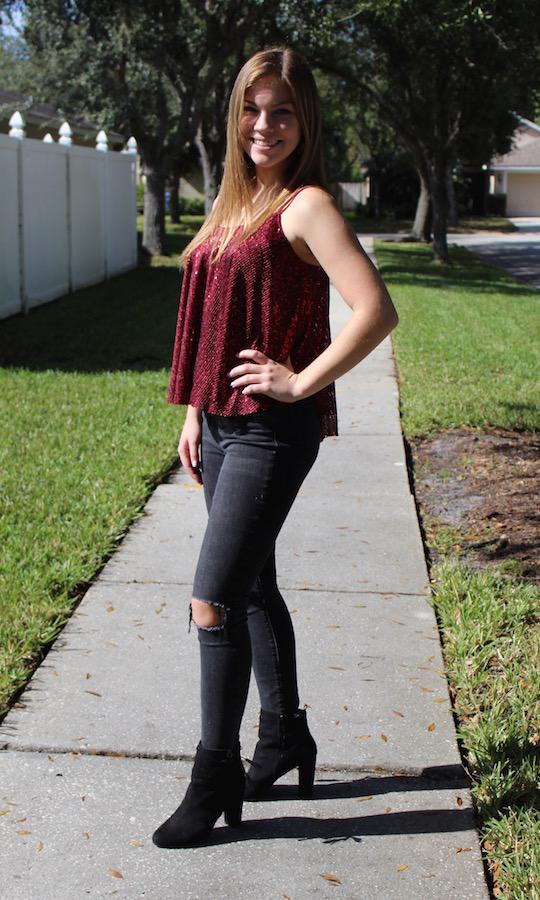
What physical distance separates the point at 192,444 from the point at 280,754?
0.87 m

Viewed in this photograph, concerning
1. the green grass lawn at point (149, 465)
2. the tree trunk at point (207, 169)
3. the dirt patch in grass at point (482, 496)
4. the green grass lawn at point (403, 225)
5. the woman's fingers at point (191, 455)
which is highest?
the tree trunk at point (207, 169)

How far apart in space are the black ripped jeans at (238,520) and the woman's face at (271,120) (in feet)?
1.96

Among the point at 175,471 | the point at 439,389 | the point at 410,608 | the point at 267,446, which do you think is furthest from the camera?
the point at 439,389

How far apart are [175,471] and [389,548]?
1820 mm

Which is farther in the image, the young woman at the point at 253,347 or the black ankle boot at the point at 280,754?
the black ankle boot at the point at 280,754

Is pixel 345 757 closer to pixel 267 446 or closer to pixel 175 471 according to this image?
pixel 267 446

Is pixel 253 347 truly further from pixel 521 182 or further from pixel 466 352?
pixel 521 182

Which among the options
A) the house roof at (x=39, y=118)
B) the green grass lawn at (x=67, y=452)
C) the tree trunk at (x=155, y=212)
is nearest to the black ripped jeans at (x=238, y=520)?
the green grass lawn at (x=67, y=452)

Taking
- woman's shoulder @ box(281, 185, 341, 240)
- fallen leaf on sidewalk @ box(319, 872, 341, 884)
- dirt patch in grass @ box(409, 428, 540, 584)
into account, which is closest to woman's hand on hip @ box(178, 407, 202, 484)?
woman's shoulder @ box(281, 185, 341, 240)

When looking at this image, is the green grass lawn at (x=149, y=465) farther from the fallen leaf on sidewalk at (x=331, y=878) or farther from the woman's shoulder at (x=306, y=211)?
the woman's shoulder at (x=306, y=211)

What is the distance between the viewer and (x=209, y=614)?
2629 millimetres

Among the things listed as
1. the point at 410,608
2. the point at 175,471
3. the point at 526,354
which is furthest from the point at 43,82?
the point at 410,608

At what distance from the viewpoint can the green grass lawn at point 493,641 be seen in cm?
283

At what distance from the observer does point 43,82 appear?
36.5 m
